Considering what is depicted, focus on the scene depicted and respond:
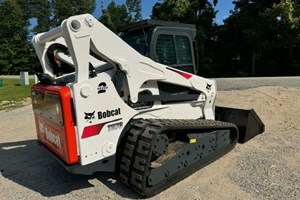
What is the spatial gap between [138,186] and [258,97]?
6.50m

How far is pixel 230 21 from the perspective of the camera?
26.5 meters

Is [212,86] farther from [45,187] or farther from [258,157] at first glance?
[45,187]

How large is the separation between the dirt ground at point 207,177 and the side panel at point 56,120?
2.04 ft

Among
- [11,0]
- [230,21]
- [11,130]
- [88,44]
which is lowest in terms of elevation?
[11,130]

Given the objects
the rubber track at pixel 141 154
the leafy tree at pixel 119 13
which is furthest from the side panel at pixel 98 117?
the leafy tree at pixel 119 13

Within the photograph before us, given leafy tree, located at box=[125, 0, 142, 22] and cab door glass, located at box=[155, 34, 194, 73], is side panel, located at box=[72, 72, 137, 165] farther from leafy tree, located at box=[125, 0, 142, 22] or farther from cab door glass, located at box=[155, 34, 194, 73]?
leafy tree, located at box=[125, 0, 142, 22]

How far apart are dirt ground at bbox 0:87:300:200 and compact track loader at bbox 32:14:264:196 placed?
24 cm

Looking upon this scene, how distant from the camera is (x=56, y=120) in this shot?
3.92 metres

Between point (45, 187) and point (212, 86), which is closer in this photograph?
point (45, 187)

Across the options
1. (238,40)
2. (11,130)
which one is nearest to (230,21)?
(238,40)

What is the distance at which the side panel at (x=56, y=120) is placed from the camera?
11.9 ft

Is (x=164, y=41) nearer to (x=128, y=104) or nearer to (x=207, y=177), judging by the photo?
(x=128, y=104)

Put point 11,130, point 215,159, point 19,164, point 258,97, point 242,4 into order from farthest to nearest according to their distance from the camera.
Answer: point 242,4 < point 258,97 < point 11,130 < point 19,164 < point 215,159

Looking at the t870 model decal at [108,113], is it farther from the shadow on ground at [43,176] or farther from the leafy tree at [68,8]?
the leafy tree at [68,8]
